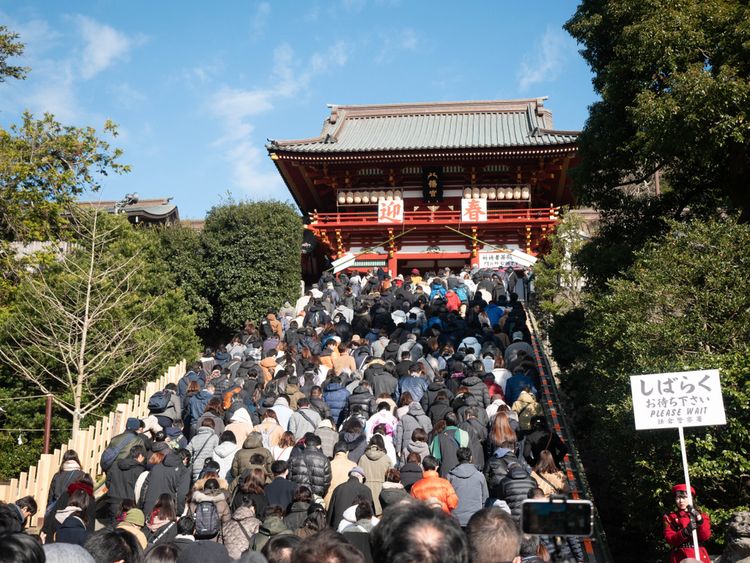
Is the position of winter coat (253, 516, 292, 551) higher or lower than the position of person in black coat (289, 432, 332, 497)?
lower

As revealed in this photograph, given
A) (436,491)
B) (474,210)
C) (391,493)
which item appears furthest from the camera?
(474,210)

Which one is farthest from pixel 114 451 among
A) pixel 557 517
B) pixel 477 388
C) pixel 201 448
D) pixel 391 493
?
pixel 557 517

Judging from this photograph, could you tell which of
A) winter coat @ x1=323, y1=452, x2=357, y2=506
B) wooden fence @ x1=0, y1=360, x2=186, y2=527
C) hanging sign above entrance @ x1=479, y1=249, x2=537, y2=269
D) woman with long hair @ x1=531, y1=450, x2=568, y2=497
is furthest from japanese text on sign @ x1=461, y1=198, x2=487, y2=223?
winter coat @ x1=323, y1=452, x2=357, y2=506

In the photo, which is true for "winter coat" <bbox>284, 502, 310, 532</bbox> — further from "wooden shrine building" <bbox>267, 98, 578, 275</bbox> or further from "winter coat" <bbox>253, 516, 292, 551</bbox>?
"wooden shrine building" <bbox>267, 98, 578, 275</bbox>

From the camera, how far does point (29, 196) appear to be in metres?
15.9

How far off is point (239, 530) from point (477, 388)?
5.06 metres

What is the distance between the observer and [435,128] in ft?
106

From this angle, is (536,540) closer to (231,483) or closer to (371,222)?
(231,483)

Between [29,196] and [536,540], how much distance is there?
14469mm

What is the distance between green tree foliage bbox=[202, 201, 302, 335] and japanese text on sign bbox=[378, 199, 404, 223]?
4.48 m

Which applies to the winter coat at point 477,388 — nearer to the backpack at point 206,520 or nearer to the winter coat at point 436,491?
the winter coat at point 436,491

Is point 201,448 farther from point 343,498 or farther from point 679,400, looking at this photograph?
point 679,400

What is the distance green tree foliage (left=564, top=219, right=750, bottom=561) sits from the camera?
24.5ft

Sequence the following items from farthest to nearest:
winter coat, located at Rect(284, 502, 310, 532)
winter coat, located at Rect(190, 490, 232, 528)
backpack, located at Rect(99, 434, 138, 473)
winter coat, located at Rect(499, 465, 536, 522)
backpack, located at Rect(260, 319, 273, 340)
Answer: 1. backpack, located at Rect(260, 319, 273, 340)
2. backpack, located at Rect(99, 434, 138, 473)
3. winter coat, located at Rect(499, 465, 536, 522)
4. winter coat, located at Rect(284, 502, 310, 532)
5. winter coat, located at Rect(190, 490, 232, 528)
